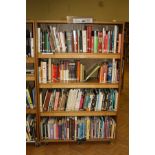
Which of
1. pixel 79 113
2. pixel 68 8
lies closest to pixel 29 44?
pixel 79 113

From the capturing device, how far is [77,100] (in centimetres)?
323

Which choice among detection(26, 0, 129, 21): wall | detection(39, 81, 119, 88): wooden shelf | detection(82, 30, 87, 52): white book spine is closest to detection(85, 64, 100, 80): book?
detection(39, 81, 119, 88): wooden shelf

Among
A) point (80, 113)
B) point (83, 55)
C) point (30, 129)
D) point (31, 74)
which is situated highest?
point (83, 55)

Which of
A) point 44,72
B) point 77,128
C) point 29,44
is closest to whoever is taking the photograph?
point 29,44

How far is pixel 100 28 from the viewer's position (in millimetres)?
3354

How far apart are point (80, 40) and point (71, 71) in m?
0.42

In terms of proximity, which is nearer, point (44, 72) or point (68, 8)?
point (44, 72)

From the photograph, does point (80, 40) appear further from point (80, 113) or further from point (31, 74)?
point (80, 113)

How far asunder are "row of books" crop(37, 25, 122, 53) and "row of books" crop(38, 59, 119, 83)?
0.17m
